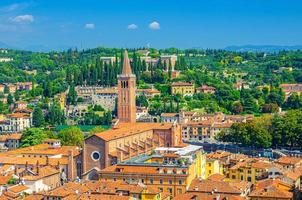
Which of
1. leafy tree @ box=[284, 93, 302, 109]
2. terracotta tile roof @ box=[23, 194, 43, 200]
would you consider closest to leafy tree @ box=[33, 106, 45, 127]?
leafy tree @ box=[284, 93, 302, 109]

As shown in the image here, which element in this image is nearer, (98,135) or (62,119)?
(98,135)

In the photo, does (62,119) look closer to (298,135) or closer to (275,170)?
(298,135)

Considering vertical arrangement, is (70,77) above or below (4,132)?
above

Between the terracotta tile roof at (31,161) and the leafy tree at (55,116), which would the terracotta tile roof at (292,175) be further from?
the leafy tree at (55,116)

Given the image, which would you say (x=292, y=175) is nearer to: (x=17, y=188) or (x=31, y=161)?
(x=17, y=188)

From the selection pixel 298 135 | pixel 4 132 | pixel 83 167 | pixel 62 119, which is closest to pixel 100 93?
pixel 62 119

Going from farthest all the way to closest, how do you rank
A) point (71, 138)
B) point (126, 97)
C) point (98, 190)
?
point (71, 138) → point (126, 97) → point (98, 190)

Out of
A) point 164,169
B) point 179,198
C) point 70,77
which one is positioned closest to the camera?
point 179,198

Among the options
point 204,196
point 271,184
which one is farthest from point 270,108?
point 204,196
